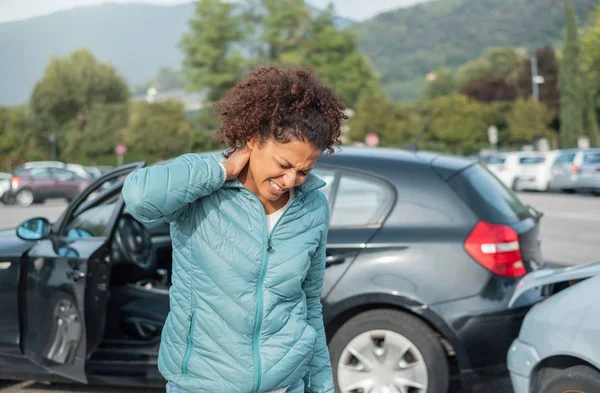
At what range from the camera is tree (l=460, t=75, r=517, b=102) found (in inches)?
3342

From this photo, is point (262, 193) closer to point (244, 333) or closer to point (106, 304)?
point (244, 333)

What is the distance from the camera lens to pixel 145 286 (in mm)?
5320

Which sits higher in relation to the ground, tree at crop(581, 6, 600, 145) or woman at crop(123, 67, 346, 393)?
woman at crop(123, 67, 346, 393)

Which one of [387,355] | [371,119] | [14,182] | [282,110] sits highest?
[282,110]

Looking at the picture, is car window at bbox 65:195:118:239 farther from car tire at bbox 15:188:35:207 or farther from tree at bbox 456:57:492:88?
tree at bbox 456:57:492:88

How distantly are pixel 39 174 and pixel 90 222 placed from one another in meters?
25.7

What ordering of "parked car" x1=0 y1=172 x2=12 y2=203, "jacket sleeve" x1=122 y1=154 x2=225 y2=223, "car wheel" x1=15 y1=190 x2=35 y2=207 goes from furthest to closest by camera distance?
"parked car" x1=0 y1=172 x2=12 y2=203 < "car wheel" x1=15 y1=190 x2=35 y2=207 < "jacket sleeve" x1=122 y1=154 x2=225 y2=223

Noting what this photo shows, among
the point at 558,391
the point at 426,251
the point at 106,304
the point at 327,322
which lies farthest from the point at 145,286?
the point at 558,391

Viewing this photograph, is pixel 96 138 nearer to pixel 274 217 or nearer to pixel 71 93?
pixel 71 93

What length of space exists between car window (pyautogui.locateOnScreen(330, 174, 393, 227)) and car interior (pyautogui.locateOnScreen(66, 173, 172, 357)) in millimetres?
1160

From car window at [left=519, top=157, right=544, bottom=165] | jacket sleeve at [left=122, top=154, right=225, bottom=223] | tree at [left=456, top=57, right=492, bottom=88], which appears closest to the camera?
jacket sleeve at [left=122, top=154, right=225, bottom=223]

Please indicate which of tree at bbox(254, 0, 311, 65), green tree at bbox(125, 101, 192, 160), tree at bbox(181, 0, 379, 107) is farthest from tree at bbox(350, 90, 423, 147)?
green tree at bbox(125, 101, 192, 160)

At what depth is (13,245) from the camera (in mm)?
4582

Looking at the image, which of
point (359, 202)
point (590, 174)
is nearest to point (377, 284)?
point (359, 202)
